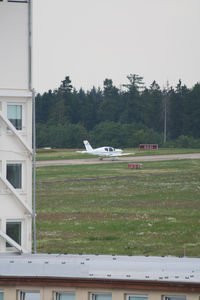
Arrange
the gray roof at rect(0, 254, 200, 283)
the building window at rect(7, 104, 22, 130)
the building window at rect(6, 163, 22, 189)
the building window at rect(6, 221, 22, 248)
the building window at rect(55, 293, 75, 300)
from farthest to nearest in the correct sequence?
1. the building window at rect(6, 163, 22, 189)
2. the building window at rect(7, 104, 22, 130)
3. the building window at rect(6, 221, 22, 248)
4. the building window at rect(55, 293, 75, 300)
5. the gray roof at rect(0, 254, 200, 283)

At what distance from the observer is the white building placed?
2086 centimetres

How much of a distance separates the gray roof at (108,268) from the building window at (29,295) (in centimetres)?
36

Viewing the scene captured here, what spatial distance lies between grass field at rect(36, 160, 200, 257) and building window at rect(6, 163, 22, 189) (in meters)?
17.4

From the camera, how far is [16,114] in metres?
21.3

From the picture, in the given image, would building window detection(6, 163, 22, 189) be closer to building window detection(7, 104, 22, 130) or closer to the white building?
the white building

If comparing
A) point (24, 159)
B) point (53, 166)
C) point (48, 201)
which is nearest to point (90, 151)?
point (53, 166)

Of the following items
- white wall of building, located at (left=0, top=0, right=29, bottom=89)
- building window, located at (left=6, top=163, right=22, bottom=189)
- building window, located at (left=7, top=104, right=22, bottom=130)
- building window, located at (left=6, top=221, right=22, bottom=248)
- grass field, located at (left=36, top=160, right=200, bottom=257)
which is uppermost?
white wall of building, located at (left=0, top=0, right=29, bottom=89)

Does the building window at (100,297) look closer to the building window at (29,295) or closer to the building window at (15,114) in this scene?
the building window at (29,295)

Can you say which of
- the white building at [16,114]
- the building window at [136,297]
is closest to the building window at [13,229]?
the white building at [16,114]

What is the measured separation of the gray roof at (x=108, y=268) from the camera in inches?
567

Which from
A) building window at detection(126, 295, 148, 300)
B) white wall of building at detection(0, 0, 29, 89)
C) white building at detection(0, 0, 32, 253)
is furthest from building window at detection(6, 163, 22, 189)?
building window at detection(126, 295, 148, 300)

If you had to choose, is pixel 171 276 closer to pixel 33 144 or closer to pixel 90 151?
pixel 33 144

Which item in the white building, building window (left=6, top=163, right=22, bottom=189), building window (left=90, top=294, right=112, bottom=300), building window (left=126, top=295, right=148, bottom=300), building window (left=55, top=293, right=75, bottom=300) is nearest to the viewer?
building window (left=126, top=295, right=148, bottom=300)

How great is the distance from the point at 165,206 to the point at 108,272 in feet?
149
